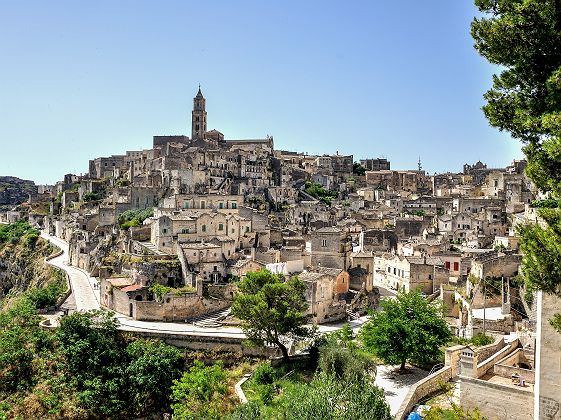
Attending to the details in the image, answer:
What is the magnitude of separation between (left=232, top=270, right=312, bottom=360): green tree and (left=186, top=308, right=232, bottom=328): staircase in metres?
5.65

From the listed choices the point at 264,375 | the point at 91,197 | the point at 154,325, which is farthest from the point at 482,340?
the point at 91,197

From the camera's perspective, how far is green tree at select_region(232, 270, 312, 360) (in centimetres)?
3017

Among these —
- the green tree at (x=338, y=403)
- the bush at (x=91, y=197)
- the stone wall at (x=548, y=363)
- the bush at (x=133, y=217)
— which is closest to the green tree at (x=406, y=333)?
the green tree at (x=338, y=403)

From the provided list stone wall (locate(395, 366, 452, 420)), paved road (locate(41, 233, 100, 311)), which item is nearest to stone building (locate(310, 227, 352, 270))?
paved road (locate(41, 233, 100, 311))

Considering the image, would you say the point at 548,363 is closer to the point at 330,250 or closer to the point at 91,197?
the point at 330,250

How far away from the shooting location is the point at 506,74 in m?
10.9

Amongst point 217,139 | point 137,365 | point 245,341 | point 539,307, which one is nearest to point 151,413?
point 137,365

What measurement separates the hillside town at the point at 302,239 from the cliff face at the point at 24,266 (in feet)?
12.6

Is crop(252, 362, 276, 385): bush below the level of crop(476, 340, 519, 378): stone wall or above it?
below

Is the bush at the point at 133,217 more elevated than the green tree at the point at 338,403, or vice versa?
the bush at the point at 133,217

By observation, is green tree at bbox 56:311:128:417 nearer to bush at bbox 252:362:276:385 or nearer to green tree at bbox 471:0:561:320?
bush at bbox 252:362:276:385

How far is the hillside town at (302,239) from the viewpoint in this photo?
32688mm

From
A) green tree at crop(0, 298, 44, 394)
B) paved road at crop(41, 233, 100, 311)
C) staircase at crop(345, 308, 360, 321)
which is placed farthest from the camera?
paved road at crop(41, 233, 100, 311)

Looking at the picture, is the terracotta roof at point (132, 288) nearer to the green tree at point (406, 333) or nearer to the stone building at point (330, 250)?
the stone building at point (330, 250)
